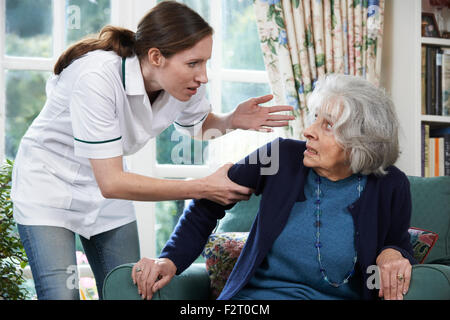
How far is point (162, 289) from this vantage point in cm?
158

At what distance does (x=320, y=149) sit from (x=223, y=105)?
139 cm

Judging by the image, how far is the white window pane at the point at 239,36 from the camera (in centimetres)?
296

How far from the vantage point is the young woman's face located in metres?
1.62

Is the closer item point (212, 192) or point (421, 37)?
point (212, 192)

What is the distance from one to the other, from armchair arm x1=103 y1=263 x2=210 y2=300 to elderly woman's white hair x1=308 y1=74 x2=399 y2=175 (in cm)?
65

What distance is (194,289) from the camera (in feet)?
5.90

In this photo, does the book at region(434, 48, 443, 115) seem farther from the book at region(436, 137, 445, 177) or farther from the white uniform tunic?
the white uniform tunic

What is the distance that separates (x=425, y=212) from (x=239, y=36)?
1.40 m

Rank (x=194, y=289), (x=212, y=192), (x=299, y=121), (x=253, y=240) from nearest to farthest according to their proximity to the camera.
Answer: (x=212, y=192), (x=253, y=240), (x=194, y=289), (x=299, y=121)

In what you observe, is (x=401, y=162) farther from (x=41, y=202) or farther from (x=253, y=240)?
(x=41, y=202)

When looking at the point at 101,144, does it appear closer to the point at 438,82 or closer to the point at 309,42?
the point at 309,42

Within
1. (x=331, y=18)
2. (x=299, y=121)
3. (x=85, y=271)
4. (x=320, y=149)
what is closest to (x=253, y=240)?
(x=320, y=149)

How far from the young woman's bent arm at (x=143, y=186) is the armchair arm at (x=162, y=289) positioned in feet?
0.71

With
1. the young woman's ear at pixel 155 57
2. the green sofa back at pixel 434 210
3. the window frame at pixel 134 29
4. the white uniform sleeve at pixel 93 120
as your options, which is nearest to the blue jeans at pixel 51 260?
the white uniform sleeve at pixel 93 120
